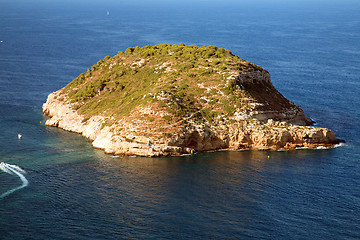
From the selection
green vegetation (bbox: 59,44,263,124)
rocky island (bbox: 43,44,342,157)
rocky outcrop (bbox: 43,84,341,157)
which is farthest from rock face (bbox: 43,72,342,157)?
green vegetation (bbox: 59,44,263,124)

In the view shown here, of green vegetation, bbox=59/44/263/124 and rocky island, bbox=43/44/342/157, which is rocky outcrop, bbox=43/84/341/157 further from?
green vegetation, bbox=59/44/263/124

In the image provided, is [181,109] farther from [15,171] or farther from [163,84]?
[15,171]

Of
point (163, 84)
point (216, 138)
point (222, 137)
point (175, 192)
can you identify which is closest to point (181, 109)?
point (216, 138)

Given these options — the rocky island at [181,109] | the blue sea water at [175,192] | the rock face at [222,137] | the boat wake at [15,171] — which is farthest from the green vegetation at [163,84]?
the boat wake at [15,171]

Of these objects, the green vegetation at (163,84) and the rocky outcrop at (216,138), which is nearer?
the rocky outcrop at (216,138)

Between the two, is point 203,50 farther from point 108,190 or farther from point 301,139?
point 108,190

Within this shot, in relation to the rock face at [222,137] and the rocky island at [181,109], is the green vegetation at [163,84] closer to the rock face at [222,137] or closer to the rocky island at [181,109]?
the rocky island at [181,109]
